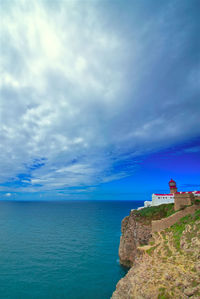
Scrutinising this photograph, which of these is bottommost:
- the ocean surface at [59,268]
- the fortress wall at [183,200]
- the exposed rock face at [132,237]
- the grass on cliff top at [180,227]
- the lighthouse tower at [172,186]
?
the ocean surface at [59,268]

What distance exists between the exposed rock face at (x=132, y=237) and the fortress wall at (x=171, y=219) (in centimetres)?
392

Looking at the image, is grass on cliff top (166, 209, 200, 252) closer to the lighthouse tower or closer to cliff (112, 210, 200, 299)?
cliff (112, 210, 200, 299)

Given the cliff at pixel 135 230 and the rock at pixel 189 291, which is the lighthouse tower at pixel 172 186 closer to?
the cliff at pixel 135 230

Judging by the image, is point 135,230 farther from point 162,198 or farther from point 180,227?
point 162,198

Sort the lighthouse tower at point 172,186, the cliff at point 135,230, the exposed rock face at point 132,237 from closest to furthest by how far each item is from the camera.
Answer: the exposed rock face at point 132,237, the cliff at point 135,230, the lighthouse tower at point 172,186

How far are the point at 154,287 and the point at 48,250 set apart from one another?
150 feet

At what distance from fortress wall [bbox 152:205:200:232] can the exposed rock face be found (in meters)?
3.92

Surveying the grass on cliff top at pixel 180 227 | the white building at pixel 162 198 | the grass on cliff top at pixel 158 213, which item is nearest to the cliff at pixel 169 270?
the grass on cliff top at pixel 180 227

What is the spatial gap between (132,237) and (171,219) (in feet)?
41.9

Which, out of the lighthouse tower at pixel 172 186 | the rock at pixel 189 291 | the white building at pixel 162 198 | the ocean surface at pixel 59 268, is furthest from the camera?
the lighthouse tower at pixel 172 186

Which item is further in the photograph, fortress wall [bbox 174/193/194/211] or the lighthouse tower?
the lighthouse tower

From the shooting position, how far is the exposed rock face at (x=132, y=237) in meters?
34.7

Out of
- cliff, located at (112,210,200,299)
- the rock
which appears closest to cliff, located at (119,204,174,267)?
cliff, located at (112,210,200,299)

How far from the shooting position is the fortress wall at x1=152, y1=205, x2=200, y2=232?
29836mm
